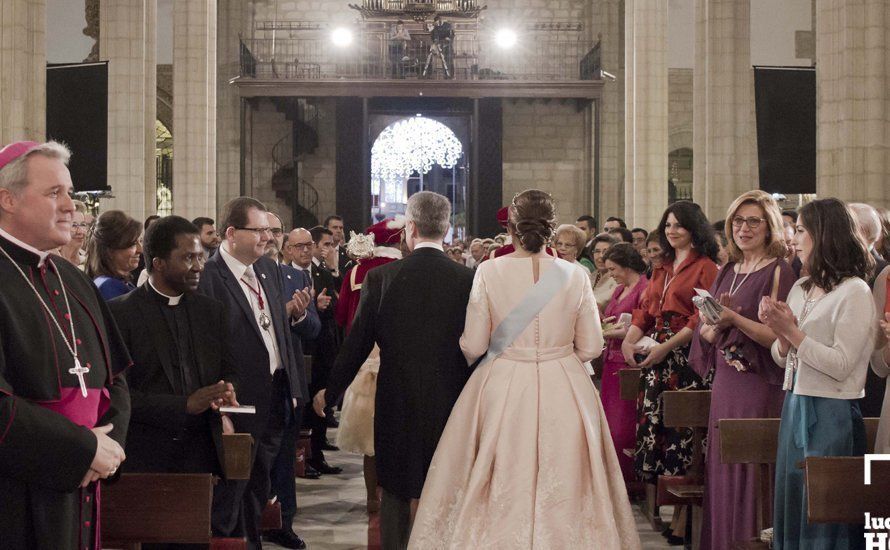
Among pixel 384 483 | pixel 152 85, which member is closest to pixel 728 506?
pixel 384 483

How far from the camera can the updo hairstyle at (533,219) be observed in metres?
4.52

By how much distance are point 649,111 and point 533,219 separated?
14.1 meters

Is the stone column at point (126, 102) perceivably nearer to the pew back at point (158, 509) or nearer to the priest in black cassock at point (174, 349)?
the priest in black cassock at point (174, 349)

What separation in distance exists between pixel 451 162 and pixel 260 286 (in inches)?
792

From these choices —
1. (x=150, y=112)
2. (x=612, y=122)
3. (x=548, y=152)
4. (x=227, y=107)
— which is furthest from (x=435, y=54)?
(x=150, y=112)

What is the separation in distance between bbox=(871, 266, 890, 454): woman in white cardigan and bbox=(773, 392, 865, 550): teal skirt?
4.3 inches

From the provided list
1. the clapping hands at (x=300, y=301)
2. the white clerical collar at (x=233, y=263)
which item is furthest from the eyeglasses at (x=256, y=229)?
the clapping hands at (x=300, y=301)

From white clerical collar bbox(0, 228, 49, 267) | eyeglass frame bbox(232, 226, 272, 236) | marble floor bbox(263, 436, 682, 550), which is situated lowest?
marble floor bbox(263, 436, 682, 550)

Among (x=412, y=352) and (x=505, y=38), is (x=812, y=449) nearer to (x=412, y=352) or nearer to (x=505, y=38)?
(x=412, y=352)

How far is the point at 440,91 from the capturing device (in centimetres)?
2314

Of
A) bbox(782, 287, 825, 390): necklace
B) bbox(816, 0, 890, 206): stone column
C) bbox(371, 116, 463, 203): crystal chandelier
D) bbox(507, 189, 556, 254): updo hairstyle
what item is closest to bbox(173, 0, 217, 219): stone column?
bbox(371, 116, 463, 203): crystal chandelier

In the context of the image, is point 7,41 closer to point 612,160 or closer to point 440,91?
point 440,91

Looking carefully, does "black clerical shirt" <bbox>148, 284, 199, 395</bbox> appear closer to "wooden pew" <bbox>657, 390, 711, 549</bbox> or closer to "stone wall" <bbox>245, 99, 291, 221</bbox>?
"wooden pew" <bbox>657, 390, 711, 549</bbox>

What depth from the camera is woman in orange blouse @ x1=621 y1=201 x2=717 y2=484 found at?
5.83 meters
